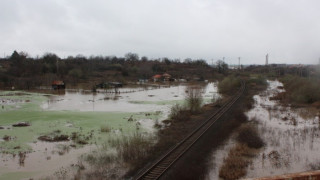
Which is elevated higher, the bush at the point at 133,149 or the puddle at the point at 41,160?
the bush at the point at 133,149

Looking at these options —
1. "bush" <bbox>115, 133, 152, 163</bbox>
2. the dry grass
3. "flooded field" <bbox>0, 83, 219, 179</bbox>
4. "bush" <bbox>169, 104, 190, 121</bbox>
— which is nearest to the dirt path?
the dry grass

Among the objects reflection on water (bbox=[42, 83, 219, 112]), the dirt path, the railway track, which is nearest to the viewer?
the railway track

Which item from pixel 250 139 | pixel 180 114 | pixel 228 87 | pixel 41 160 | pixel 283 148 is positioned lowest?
pixel 41 160

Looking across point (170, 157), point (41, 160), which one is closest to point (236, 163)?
point (170, 157)

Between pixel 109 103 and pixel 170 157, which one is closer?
pixel 170 157

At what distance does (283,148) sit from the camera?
15.6 metres

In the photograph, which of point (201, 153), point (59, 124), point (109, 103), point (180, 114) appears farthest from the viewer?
point (109, 103)

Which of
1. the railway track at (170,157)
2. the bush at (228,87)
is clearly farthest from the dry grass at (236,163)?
the bush at (228,87)

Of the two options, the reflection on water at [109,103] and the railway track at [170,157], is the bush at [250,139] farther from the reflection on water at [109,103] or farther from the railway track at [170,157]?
the reflection on water at [109,103]

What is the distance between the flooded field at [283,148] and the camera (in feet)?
40.4

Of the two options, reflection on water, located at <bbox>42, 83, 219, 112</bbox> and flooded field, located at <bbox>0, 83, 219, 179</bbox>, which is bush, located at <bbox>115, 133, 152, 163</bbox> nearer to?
flooded field, located at <bbox>0, 83, 219, 179</bbox>

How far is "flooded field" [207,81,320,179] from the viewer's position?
485 inches

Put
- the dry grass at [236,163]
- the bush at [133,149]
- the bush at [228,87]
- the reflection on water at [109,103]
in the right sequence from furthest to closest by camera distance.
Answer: the bush at [228,87]
the reflection on water at [109,103]
the bush at [133,149]
the dry grass at [236,163]

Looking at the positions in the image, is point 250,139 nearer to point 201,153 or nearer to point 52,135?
point 201,153
